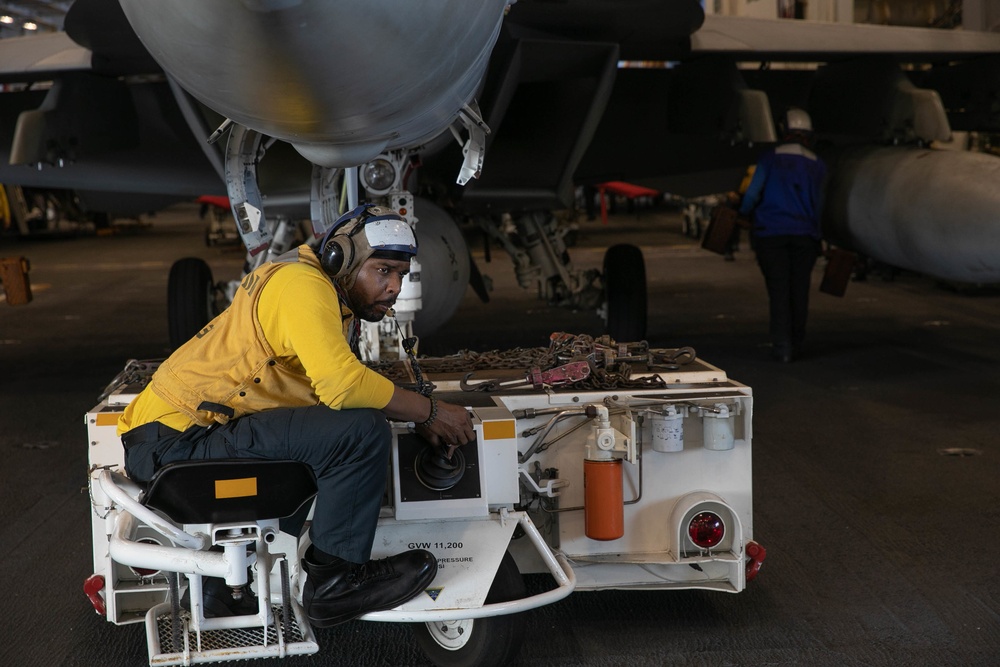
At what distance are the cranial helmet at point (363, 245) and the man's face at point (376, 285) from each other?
1cm

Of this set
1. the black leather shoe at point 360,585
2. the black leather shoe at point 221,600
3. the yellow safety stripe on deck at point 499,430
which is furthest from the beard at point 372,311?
the black leather shoe at point 221,600

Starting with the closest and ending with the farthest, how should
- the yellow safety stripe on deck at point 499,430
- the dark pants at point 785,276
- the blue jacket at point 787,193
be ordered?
the yellow safety stripe on deck at point 499,430
the blue jacket at point 787,193
the dark pants at point 785,276

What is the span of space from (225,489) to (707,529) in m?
1.35

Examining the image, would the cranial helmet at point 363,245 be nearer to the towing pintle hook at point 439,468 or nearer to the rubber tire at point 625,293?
the towing pintle hook at point 439,468

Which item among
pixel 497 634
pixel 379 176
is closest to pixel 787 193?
pixel 379 176

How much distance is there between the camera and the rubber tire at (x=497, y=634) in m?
2.70

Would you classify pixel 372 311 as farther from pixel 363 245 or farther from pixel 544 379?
pixel 544 379

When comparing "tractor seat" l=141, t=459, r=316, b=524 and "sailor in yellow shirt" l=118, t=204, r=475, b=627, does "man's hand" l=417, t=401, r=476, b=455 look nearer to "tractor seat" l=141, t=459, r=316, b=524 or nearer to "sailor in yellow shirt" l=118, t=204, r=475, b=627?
"sailor in yellow shirt" l=118, t=204, r=475, b=627

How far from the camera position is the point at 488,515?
2.79 meters

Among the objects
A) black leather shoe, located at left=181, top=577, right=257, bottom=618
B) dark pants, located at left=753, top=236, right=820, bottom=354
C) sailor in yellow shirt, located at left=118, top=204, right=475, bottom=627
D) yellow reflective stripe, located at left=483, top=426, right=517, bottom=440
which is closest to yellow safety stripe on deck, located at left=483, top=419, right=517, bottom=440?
yellow reflective stripe, located at left=483, top=426, right=517, bottom=440

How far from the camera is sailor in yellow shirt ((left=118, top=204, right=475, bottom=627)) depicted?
8.05 feet

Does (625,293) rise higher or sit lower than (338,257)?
lower

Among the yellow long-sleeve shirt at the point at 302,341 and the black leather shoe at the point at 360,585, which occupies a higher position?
the yellow long-sleeve shirt at the point at 302,341

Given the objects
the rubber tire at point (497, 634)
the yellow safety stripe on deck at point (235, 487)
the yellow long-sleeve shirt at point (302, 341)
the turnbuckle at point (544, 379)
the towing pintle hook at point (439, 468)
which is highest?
the yellow long-sleeve shirt at point (302, 341)
